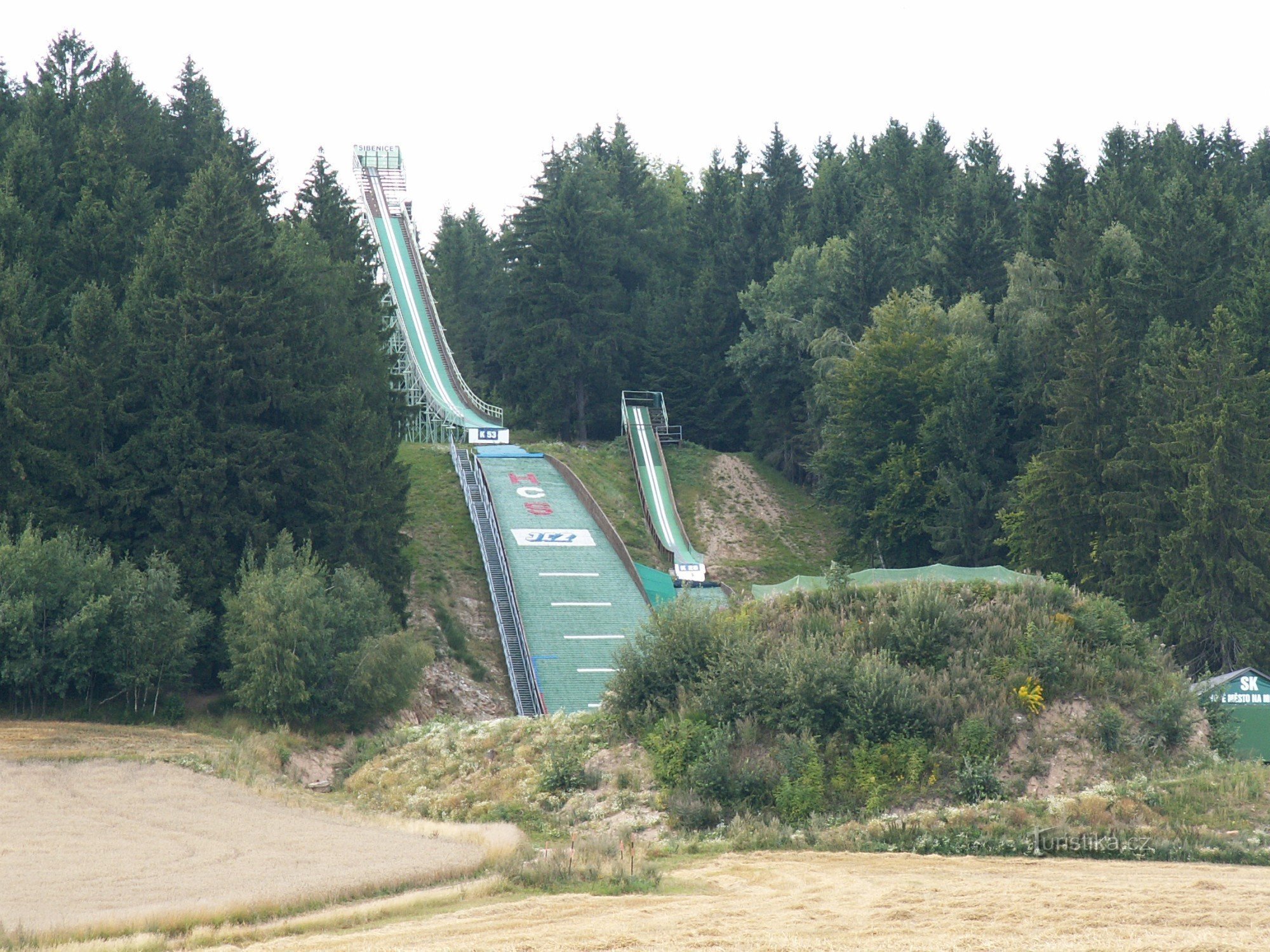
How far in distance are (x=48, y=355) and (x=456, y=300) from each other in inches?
2237

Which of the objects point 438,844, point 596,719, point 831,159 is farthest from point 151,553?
point 831,159

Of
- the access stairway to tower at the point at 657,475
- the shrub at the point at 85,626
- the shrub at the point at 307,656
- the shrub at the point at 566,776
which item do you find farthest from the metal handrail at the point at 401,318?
the shrub at the point at 566,776

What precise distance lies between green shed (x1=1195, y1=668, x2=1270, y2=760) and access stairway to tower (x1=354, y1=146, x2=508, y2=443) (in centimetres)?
3483

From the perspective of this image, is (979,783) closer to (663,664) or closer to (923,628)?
(923,628)

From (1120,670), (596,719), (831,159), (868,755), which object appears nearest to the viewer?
(868,755)

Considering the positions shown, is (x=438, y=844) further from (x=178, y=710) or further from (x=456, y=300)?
(x=456, y=300)

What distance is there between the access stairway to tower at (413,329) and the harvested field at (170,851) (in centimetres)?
3038

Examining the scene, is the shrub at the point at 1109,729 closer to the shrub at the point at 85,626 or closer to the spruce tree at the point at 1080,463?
the spruce tree at the point at 1080,463

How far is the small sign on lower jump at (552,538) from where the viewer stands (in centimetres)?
5500

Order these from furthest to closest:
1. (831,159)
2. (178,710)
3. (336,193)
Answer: (831,159) → (336,193) → (178,710)

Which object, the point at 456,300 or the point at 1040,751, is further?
the point at 456,300

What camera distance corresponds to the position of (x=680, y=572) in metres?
56.0

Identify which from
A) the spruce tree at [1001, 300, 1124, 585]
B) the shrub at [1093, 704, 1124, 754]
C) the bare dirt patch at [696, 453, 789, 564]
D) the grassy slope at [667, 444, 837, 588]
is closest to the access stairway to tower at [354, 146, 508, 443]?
the grassy slope at [667, 444, 837, 588]
